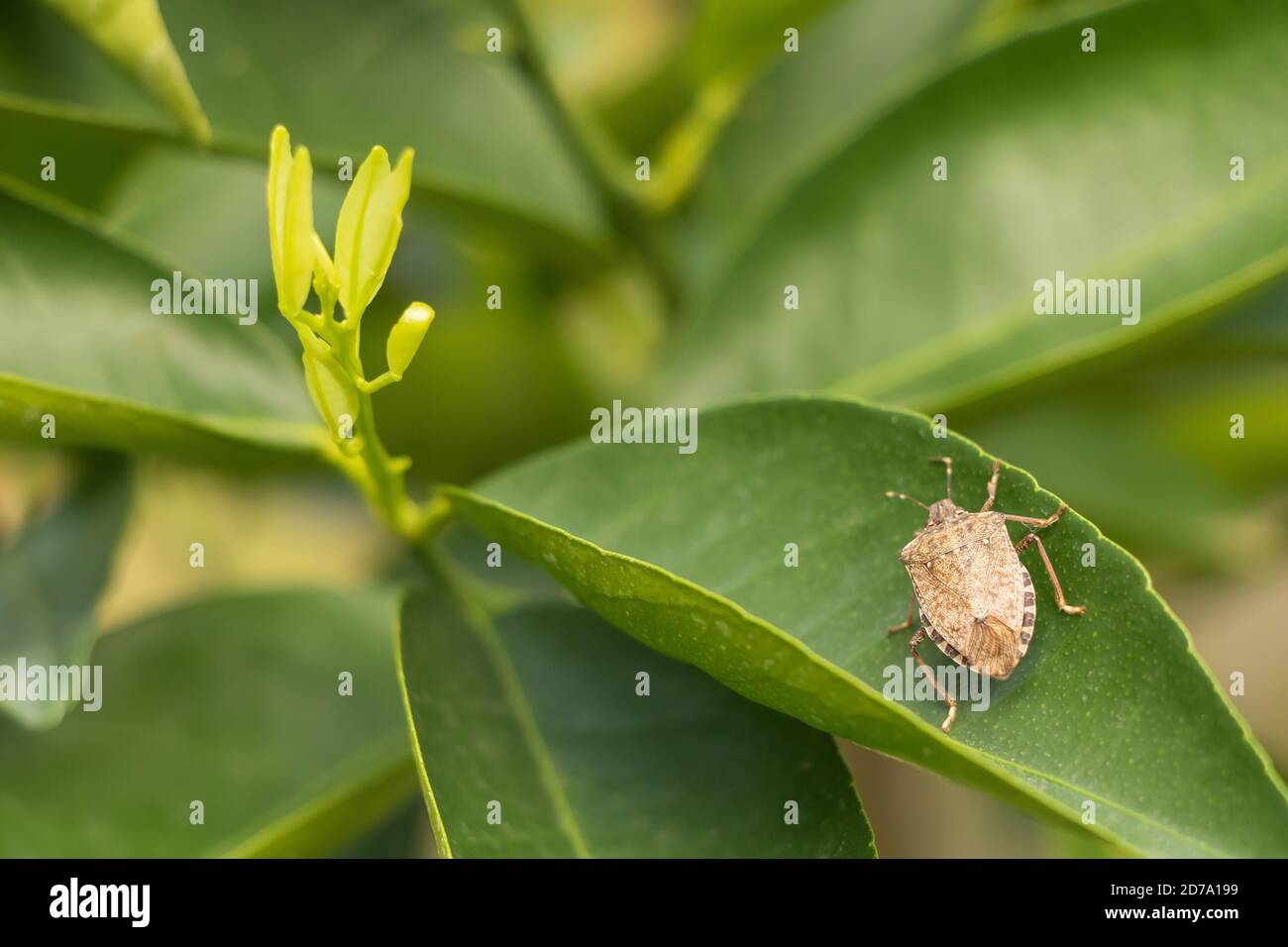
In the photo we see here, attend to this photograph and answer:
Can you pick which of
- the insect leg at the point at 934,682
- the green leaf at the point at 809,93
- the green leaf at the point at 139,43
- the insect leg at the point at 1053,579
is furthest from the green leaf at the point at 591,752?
the green leaf at the point at 809,93

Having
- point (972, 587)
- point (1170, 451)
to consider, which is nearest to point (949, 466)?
point (972, 587)

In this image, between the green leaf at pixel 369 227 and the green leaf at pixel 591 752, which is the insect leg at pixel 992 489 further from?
the green leaf at pixel 369 227

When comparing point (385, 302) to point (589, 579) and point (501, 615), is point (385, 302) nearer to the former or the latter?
point (501, 615)

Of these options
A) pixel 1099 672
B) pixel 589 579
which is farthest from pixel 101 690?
pixel 1099 672

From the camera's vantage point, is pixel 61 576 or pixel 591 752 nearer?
pixel 591 752

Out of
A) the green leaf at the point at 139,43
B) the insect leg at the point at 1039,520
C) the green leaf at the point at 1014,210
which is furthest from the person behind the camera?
the green leaf at the point at 1014,210

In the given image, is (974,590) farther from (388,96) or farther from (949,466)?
(388,96)
